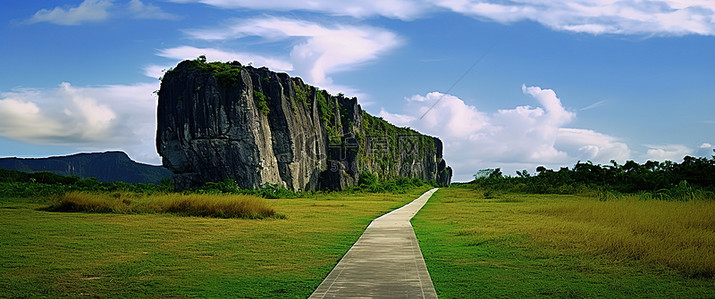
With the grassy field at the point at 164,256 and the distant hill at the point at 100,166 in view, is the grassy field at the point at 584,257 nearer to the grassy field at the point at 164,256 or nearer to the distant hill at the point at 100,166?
the grassy field at the point at 164,256

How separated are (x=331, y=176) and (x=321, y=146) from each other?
438cm

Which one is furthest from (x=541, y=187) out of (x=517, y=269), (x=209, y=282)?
(x=209, y=282)

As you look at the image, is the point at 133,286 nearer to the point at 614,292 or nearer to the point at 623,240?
the point at 614,292

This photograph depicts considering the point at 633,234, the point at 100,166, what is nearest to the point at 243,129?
the point at 633,234

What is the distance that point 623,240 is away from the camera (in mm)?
11148

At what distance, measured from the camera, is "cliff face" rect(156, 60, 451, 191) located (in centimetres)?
5097

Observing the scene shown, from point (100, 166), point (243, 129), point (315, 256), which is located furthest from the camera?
point (100, 166)

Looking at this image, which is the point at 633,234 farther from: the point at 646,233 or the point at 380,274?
the point at 380,274

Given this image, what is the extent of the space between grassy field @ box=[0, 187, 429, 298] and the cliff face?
34027 mm

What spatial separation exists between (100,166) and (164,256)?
4112 inches

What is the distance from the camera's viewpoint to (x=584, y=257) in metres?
9.98

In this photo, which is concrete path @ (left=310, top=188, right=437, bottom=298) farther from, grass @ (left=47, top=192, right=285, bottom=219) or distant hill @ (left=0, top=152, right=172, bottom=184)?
distant hill @ (left=0, top=152, right=172, bottom=184)

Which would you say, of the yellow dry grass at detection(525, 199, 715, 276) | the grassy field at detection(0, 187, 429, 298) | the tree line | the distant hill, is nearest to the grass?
the grassy field at detection(0, 187, 429, 298)

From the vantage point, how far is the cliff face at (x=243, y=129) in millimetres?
50969
